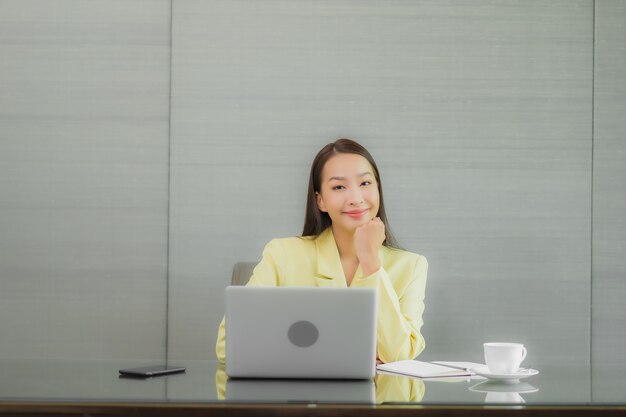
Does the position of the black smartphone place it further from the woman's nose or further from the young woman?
the woman's nose

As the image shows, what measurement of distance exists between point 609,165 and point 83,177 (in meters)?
2.40

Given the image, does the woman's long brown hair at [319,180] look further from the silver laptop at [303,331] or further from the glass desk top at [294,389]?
the silver laptop at [303,331]

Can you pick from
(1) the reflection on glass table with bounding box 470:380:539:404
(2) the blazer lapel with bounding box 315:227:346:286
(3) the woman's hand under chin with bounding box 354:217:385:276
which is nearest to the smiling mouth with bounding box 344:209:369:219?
(2) the blazer lapel with bounding box 315:227:346:286

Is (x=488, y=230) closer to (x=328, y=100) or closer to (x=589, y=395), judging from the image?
(x=328, y=100)

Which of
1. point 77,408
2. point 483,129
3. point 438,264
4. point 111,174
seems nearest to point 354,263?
point 438,264

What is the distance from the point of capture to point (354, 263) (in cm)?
299

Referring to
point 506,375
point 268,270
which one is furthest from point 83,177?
point 506,375

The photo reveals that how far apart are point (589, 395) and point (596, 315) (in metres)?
2.02

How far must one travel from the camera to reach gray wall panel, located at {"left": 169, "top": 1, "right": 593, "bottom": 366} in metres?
3.57

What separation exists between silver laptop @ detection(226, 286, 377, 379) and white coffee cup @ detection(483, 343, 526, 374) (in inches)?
13.2

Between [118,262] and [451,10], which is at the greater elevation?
[451,10]

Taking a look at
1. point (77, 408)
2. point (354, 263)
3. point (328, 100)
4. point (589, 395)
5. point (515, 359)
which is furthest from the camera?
point (328, 100)

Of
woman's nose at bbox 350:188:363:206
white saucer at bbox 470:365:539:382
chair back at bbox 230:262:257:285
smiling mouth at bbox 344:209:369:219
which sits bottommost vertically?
white saucer at bbox 470:365:539:382

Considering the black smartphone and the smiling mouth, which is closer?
the black smartphone
